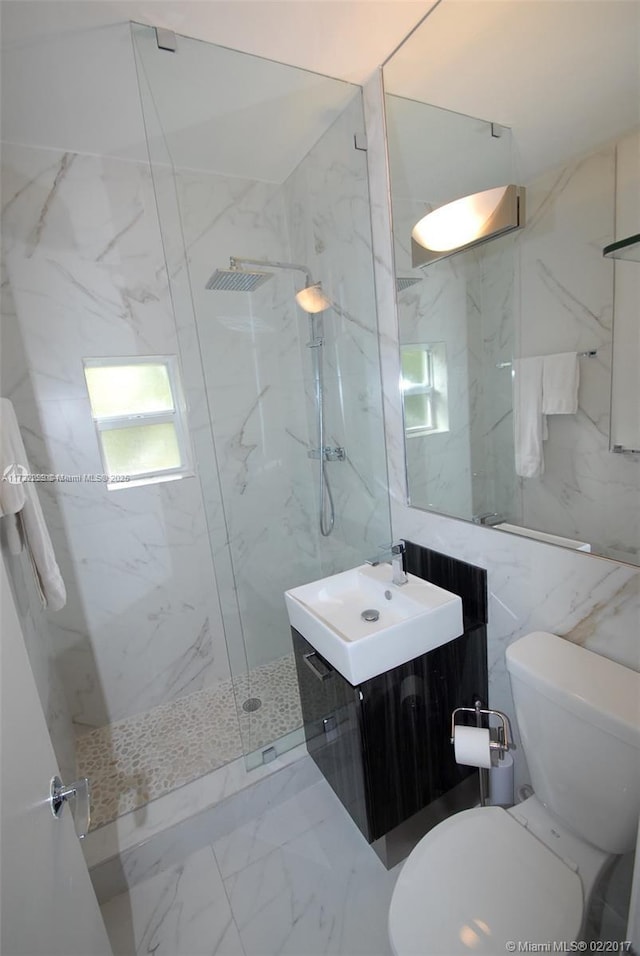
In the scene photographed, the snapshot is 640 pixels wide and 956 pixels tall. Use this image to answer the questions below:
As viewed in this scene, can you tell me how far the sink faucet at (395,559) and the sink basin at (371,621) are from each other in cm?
3

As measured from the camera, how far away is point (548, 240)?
1194 mm

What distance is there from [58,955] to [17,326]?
2140mm

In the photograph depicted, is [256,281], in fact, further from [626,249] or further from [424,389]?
[626,249]

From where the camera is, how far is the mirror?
3.43 feet

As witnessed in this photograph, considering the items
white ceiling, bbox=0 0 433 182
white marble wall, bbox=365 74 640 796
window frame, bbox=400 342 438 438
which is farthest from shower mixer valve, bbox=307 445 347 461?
white ceiling, bbox=0 0 433 182

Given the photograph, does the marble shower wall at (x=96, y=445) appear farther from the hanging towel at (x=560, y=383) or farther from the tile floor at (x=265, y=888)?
the hanging towel at (x=560, y=383)

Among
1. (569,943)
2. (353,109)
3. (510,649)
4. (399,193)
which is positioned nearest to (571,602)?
(510,649)

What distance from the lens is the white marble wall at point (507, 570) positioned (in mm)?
1085

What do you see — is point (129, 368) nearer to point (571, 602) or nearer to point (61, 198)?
point (61, 198)

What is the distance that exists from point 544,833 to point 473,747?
25 centimetres

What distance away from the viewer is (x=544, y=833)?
3.57 ft

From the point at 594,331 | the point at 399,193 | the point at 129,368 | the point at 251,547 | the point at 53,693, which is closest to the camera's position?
the point at 594,331

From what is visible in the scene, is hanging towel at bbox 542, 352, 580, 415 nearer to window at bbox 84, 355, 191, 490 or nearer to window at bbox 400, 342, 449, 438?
window at bbox 400, 342, 449, 438

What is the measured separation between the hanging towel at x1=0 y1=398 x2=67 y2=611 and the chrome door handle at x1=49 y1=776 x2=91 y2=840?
27.3 inches
